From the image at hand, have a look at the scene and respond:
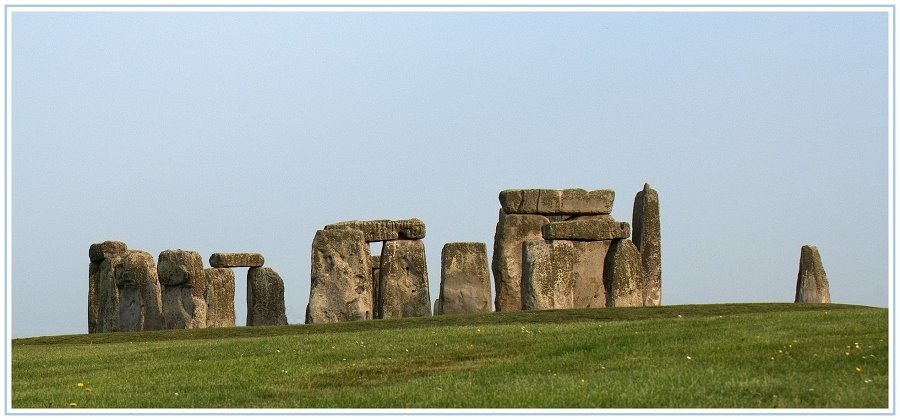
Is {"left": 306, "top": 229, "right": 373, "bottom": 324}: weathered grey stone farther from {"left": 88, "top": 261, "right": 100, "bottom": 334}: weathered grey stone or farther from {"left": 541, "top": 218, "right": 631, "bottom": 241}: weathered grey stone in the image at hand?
{"left": 88, "top": 261, "right": 100, "bottom": 334}: weathered grey stone

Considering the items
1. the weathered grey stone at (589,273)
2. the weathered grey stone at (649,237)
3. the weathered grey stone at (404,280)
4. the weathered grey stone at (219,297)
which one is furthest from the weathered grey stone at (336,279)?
the weathered grey stone at (649,237)

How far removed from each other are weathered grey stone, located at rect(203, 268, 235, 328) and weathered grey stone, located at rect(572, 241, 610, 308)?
10441 mm

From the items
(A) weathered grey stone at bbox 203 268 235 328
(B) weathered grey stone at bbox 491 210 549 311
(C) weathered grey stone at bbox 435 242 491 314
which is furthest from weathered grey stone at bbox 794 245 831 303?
(A) weathered grey stone at bbox 203 268 235 328

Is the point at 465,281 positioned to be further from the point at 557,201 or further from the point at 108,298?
the point at 108,298

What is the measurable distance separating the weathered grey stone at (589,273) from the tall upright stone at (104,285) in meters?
12.4

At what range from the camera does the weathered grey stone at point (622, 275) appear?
34812 millimetres

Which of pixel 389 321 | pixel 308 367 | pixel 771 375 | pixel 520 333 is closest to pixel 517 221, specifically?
pixel 389 321

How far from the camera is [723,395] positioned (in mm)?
18172

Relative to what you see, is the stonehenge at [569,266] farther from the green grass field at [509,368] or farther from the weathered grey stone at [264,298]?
the green grass field at [509,368]

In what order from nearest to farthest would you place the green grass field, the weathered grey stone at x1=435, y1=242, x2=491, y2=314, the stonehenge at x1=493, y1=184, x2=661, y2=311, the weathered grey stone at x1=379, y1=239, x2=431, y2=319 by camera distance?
the green grass field, the stonehenge at x1=493, y1=184, x2=661, y2=311, the weathered grey stone at x1=435, y1=242, x2=491, y2=314, the weathered grey stone at x1=379, y1=239, x2=431, y2=319

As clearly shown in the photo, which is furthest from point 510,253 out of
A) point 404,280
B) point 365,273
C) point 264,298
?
point 264,298

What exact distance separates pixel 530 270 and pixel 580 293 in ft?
4.84

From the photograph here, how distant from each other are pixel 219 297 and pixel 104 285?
119 inches

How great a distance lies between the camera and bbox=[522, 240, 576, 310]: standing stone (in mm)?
34281
